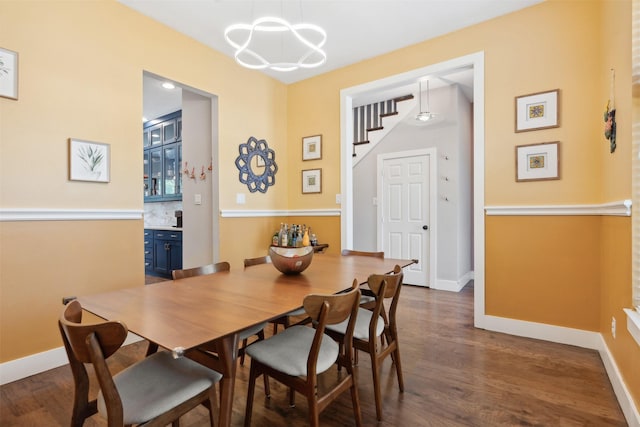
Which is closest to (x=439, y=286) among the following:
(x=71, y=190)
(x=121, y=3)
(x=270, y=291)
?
(x=270, y=291)

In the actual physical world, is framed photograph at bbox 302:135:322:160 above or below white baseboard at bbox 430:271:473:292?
above

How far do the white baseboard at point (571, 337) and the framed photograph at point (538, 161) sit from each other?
1.25 m

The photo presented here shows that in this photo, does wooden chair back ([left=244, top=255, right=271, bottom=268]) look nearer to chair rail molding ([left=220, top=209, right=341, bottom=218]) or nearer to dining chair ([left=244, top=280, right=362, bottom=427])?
dining chair ([left=244, top=280, right=362, bottom=427])

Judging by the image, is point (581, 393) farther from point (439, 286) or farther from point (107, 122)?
point (107, 122)

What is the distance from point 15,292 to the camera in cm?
206

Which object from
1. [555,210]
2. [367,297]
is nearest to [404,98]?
[555,210]

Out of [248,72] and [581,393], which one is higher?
[248,72]

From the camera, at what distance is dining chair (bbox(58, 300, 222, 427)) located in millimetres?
910

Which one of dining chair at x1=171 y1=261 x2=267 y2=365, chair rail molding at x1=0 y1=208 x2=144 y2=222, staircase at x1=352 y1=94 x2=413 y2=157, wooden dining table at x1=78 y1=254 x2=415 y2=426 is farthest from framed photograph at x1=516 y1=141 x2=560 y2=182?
chair rail molding at x1=0 y1=208 x2=144 y2=222

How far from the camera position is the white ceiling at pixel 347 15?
2627 millimetres

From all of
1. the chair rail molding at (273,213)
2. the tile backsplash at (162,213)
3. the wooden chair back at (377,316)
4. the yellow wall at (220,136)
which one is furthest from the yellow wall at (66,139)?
the tile backsplash at (162,213)

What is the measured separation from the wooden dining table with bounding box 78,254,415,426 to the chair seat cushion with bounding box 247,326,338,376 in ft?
0.80

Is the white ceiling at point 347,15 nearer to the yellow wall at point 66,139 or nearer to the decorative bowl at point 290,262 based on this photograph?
the yellow wall at point 66,139

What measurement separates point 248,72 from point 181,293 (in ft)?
10.0
